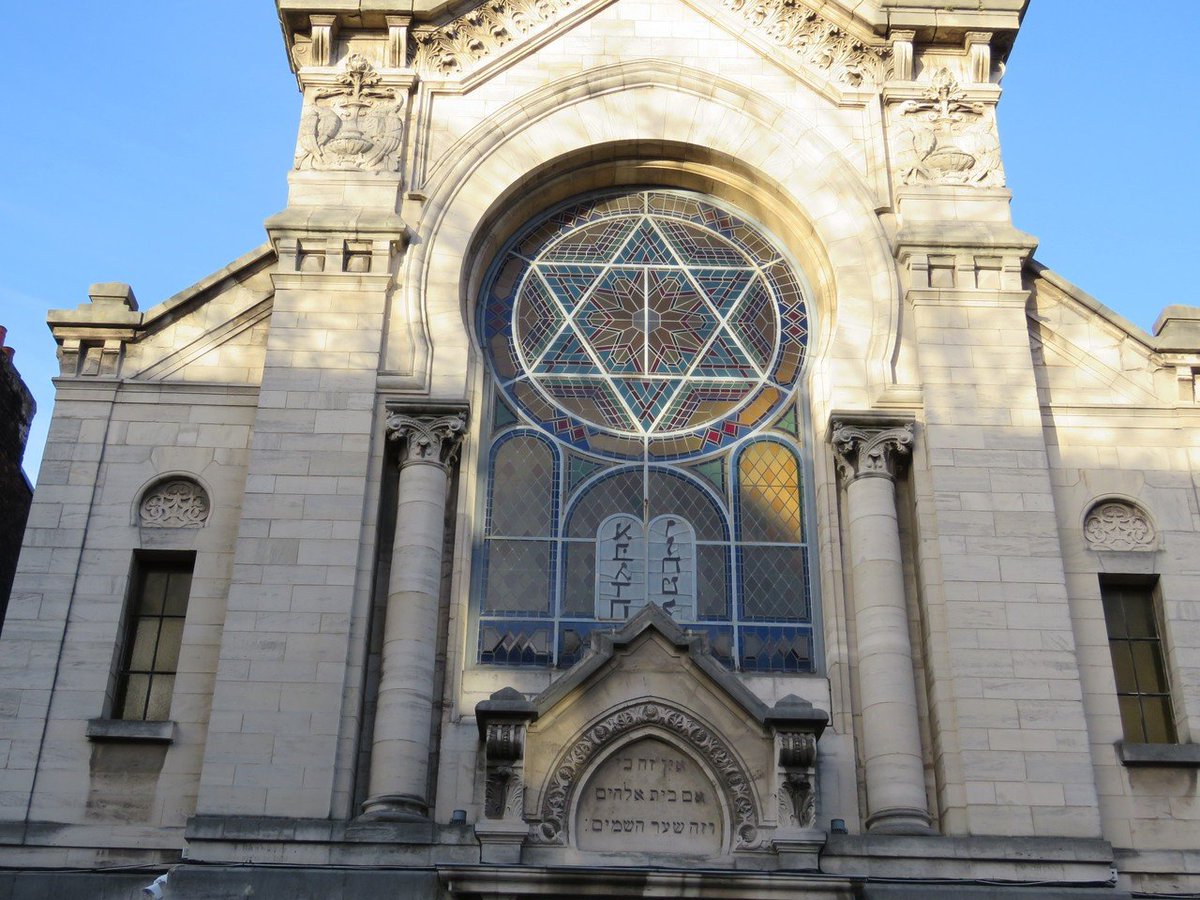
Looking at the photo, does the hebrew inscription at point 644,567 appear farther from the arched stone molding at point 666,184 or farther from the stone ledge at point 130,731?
the stone ledge at point 130,731

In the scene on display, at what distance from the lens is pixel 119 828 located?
52.3ft

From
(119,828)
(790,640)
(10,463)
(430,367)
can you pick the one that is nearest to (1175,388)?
(790,640)

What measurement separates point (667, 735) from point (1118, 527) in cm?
581

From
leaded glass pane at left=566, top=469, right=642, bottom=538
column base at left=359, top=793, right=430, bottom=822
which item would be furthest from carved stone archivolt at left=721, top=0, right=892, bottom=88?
column base at left=359, top=793, right=430, bottom=822

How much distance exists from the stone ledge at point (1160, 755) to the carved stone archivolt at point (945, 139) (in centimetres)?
710

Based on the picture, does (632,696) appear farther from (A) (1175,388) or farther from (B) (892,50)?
(B) (892,50)

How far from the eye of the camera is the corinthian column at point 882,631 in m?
16.0

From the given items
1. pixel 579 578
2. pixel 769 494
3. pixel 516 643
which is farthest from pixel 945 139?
pixel 516 643

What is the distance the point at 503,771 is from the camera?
15.7 meters

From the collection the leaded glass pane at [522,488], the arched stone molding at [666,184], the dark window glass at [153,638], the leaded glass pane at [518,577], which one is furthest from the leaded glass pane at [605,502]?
the dark window glass at [153,638]

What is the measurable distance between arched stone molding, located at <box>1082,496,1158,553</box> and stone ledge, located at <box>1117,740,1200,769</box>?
234cm

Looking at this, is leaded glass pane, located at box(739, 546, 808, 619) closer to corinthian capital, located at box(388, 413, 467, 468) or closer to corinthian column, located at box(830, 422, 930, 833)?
corinthian column, located at box(830, 422, 930, 833)

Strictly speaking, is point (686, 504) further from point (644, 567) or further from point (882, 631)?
→ point (882, 631)

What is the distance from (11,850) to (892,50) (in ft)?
46.3
